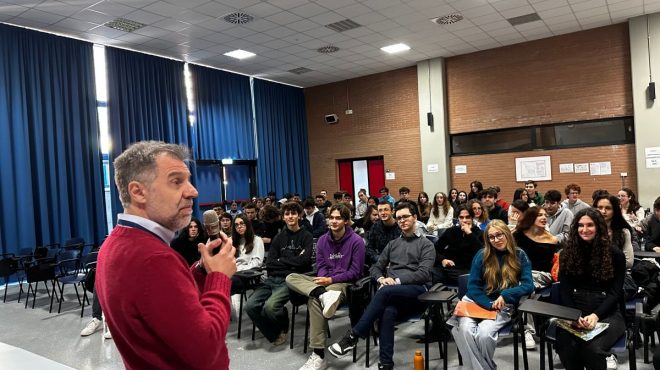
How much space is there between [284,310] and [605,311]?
97.5 inches

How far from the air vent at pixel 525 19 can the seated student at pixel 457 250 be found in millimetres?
5146

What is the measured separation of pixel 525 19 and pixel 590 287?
6.57 metres

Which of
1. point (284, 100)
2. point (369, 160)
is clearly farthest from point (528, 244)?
point (284, 100)

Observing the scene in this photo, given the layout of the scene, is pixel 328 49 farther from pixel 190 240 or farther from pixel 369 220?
pixel 190 240

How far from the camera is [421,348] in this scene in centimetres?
371

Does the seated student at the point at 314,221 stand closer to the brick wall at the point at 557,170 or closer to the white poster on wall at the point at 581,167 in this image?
the brick wall at the point at 557,170

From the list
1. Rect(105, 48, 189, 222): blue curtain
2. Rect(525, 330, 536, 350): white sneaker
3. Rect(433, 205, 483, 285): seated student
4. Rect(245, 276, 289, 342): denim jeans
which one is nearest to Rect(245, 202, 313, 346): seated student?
Rect(245, 276, 289, 342): denim jeans

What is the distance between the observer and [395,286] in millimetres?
3441

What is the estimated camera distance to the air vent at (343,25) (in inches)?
302

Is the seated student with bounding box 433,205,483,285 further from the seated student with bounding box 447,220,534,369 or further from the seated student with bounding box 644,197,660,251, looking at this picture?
the seated student with bounding box 644,197,660,251

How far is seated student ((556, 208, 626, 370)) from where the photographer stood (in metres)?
2.61

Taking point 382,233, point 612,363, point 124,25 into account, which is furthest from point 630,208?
point 124,25

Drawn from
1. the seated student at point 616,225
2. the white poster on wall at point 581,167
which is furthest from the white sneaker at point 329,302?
the white poster on wall at point 581,167

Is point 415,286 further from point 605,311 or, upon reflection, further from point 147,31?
point 147,31
